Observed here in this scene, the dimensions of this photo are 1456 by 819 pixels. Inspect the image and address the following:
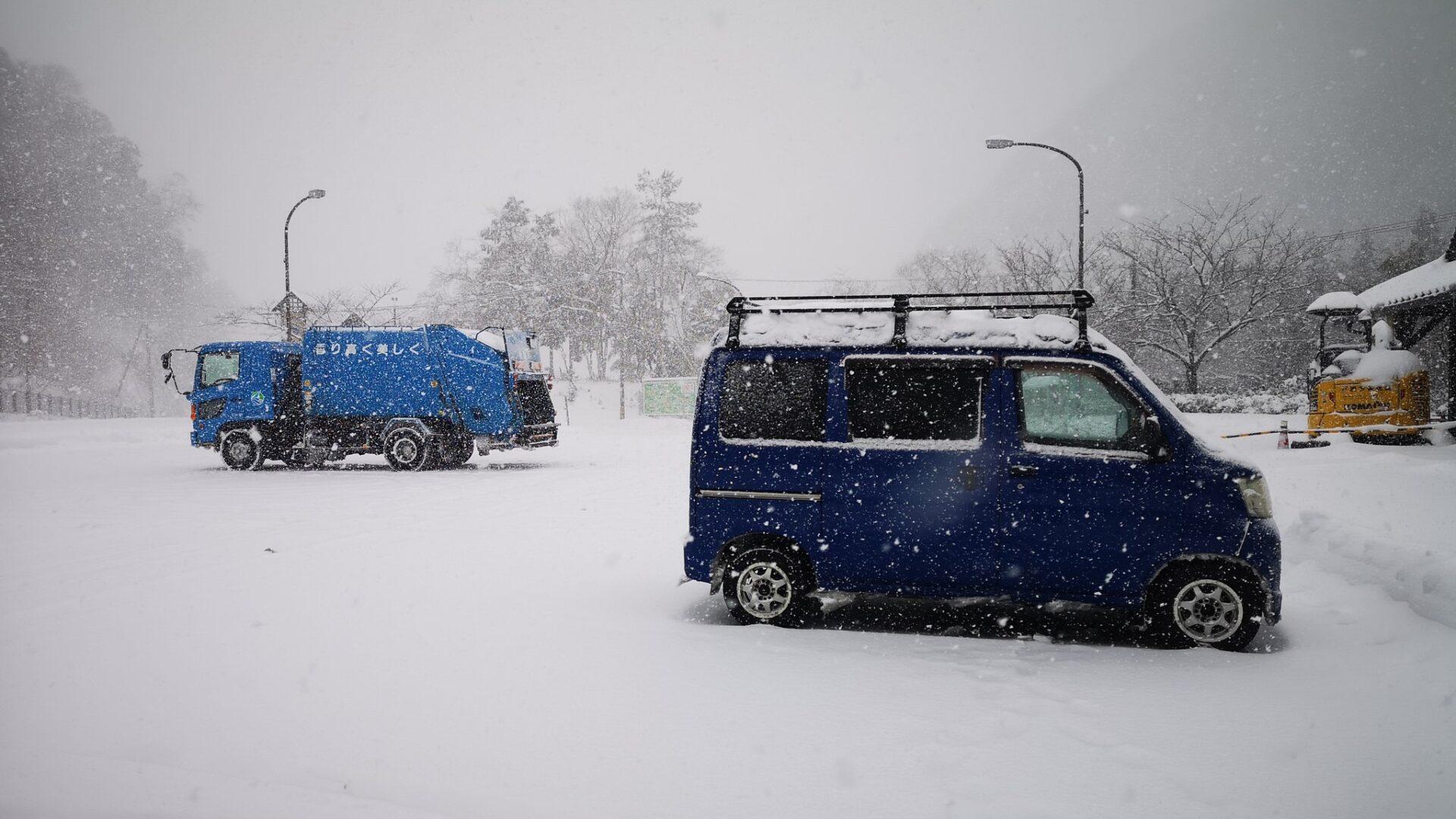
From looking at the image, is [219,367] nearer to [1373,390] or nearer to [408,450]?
[408,450]

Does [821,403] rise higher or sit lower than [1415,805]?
higher

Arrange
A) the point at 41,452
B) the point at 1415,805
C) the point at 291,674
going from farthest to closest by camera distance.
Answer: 1. the point at 41,452
2. the point at 291,674
3. the point at 1415,805

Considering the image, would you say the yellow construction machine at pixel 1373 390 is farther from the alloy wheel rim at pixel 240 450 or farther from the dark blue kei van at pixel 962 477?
the alloy wheel rim at pixel 240 450

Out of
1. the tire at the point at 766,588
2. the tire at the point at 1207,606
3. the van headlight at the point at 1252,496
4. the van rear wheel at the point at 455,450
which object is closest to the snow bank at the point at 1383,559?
the tire at the point at 1207,606

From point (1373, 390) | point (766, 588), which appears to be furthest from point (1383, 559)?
point (1373, 390)

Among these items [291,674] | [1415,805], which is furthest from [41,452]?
[1415,805]

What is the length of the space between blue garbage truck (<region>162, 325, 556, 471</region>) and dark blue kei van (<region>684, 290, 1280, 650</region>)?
520 inches

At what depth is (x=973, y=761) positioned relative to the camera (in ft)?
12.5

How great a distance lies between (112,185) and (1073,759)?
2860 inches

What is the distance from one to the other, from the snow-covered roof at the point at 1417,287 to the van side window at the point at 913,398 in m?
15.3

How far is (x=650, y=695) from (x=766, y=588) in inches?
65.0

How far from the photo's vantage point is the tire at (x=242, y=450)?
62.6 ft

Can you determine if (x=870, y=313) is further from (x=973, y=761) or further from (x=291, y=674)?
(x=291, y=674)

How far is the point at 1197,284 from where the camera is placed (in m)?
40.3
